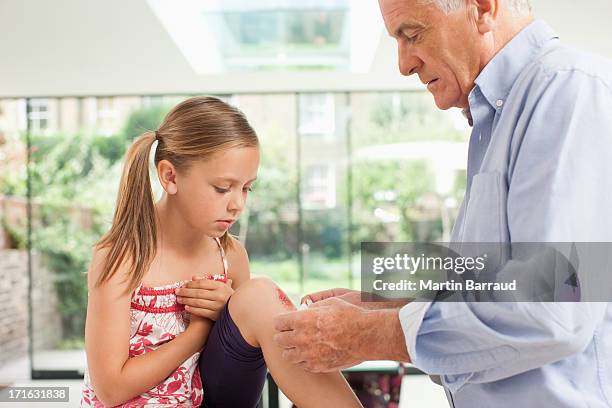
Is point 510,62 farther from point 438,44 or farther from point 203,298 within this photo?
point 203,298

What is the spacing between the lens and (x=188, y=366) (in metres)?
1.61

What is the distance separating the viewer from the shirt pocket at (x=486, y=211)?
1.12 m

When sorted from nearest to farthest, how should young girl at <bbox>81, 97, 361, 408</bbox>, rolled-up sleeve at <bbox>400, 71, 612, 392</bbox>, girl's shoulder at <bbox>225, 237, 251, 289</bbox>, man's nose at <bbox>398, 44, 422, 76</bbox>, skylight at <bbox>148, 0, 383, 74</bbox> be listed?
1. rolled-up sleeve at <bbox>400, 71, 612, 392</bbox>
2. man's nose at <bbox>398, 44, 422, 76</bbox>
3. young girl at <bbox>81, 97, 361, 408</bbox>
4. girl's shoulder at <bbox>225, 237, 251, 289</bbox>
5. skylight at <bbox>148, 0, 383, 74</bbox>

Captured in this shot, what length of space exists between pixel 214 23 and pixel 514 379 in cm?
403

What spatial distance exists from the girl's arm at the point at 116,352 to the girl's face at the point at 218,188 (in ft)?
0.73

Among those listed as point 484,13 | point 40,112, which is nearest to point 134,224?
point 484,13

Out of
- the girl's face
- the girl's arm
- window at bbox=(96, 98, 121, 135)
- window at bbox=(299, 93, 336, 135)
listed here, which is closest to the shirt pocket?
the girl's face

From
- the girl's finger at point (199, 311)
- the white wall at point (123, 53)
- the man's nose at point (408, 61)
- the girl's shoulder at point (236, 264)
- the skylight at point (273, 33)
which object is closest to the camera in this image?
the man's nose at point (408, 61)

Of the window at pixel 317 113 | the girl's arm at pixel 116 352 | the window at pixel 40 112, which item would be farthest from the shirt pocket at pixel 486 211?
the window at pixel 40 112

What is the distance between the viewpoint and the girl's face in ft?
5.34

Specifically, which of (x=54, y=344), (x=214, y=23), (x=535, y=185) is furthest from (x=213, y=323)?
(x=54, y=344)

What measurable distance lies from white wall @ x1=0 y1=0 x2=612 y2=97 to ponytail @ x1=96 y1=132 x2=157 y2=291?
2.62 m

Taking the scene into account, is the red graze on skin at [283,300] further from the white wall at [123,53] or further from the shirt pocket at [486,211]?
the white wall at [123,53]
